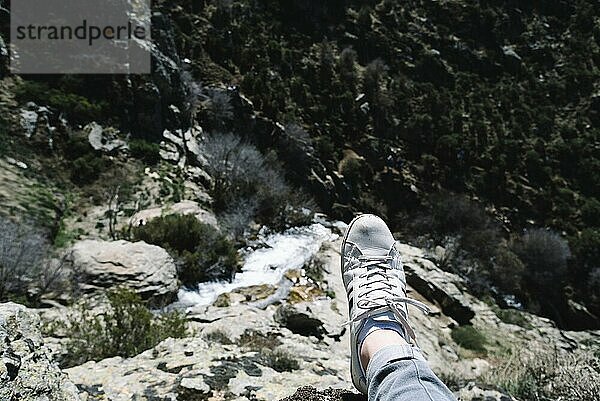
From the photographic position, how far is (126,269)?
8477 mm

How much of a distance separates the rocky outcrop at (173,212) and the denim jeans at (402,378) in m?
11.1

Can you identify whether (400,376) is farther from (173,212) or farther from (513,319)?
(513,319)

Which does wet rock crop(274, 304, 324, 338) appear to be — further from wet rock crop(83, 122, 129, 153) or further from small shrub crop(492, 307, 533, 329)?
wet rock crop(83, 122, 129, 153)

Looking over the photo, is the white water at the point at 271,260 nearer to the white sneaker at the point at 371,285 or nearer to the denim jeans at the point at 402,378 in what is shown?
the white sneaker at the point at 371,285

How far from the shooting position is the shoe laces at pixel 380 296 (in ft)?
7.00

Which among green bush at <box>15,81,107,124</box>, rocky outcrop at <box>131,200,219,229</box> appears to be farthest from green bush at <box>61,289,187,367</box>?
green bush at <box>15,81,107,124</box>

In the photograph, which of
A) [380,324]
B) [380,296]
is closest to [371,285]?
[380,296]

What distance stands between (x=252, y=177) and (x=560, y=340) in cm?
1228

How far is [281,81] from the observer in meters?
26.3

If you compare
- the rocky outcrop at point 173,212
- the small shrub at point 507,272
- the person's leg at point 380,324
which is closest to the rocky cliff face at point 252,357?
the person's leg at point 380,324

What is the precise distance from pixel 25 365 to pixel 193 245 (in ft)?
32.8

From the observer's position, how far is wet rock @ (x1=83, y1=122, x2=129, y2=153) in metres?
15.3

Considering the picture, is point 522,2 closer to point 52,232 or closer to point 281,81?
point 281,81

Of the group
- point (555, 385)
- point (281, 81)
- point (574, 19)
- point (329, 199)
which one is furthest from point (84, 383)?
point (574, 19)
